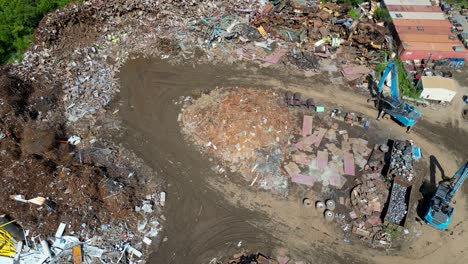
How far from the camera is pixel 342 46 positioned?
31.0 m

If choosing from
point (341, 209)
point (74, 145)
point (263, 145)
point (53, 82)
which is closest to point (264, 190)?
point (263, 145)

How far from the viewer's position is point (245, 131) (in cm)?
2444

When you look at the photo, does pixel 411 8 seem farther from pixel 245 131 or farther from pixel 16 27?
pixel 16 27

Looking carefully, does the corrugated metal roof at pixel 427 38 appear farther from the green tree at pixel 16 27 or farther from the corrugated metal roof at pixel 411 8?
the green tree at pixel 16 27

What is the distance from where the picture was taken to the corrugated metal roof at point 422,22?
103 feet

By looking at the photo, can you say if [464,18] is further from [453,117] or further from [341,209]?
[341,209]

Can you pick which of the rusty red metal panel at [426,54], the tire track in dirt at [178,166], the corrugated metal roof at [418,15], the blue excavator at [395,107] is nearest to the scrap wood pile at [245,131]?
the tire track in dirt at [178,166]

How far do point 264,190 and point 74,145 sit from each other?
13072 millimetres

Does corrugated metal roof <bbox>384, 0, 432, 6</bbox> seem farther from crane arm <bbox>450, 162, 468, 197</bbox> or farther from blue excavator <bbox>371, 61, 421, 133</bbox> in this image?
crane arm <bbox>450, 162, 468, 197</bbox>

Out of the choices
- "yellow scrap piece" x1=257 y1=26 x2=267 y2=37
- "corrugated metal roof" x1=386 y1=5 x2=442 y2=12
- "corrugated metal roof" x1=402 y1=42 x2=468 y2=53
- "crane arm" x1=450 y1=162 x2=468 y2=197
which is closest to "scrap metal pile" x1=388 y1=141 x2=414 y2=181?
"crane arm" x1=450 y1=162 x2=468 y2=197

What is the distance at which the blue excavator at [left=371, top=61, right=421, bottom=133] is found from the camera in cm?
2458

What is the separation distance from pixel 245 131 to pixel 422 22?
65.5ft

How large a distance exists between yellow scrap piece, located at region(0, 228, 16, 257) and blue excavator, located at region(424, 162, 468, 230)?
76.5 feet

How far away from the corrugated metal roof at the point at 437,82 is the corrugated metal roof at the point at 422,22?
21.8 feet
